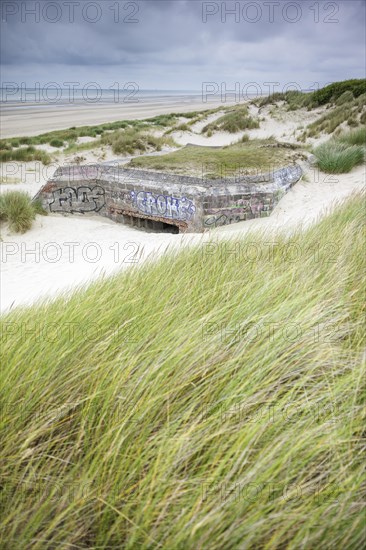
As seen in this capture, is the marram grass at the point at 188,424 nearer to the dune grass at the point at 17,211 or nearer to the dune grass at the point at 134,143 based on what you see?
the dune grass at the point at 17,211

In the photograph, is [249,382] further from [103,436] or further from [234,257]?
[234,257]

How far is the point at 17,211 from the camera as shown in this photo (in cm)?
995

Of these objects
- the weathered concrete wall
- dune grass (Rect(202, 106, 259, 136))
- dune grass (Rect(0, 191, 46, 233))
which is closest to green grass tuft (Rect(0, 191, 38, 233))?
dune grass (Rect(0, 191, 46, 233))

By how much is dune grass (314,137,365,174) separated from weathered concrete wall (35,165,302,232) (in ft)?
3.72

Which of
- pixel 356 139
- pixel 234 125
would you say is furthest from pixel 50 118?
pixel 356 139

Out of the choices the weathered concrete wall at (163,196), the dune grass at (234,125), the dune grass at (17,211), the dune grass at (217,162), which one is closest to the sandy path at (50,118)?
the dune grass at (234,125)

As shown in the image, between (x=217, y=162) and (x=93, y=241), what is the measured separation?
4748 millimetres

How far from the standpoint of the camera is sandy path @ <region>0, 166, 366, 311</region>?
649 centimetres

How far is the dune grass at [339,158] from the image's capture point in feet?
40.6

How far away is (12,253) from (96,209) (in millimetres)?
3843

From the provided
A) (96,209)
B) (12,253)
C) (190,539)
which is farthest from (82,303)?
(96,209)

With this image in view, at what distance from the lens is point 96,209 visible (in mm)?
11961

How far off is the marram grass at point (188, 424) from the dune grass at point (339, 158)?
35.7 ft

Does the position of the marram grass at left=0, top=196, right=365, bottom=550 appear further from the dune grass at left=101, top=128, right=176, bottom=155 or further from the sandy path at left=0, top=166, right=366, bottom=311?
the dune grass at left=101, top=128, right=176, bottom=155
